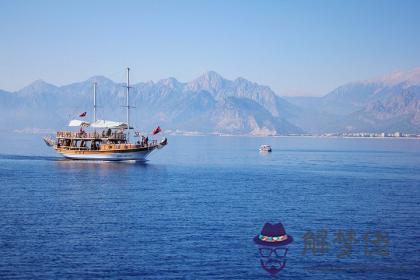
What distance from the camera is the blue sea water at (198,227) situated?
46.3 m

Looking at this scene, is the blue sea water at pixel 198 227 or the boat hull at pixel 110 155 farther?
the boat hull at pixel 110 155

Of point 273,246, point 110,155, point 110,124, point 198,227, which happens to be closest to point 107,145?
point 110,155

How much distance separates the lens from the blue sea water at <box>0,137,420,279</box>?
46344mm

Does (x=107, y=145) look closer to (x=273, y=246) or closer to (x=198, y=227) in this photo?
(x=198, y=227)

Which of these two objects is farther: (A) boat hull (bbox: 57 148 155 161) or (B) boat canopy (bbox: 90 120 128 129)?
(B) boat canopy (bbox: 90 120 128 129)

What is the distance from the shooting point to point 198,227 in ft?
198

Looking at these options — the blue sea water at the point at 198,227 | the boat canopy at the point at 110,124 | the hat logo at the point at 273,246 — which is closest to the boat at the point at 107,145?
the boat canopy at the point at 110,124

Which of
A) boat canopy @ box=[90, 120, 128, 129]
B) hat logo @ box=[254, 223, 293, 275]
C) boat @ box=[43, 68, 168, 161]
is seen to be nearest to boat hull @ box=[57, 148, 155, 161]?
boat @ box=[43, 68, 168, 161]

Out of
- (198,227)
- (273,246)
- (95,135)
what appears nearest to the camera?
(273,246)

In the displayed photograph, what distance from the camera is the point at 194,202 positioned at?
77.4 m

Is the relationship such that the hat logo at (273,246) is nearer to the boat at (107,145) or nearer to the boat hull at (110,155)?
the boat at (107,145)

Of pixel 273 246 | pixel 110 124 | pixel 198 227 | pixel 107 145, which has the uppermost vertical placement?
pixel 110 124

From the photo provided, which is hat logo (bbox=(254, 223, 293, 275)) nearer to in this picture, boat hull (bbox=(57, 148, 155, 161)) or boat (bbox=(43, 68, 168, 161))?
boat (bbox=(43, 68, 168, 161))

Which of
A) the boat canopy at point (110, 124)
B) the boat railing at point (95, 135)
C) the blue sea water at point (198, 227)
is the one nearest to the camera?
the blue sea water at point (198, 227)
